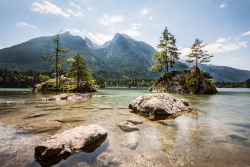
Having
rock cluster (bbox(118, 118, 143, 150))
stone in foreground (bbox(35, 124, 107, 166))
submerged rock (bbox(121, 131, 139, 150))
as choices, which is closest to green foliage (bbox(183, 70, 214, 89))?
rock cluster (bbox(118, 118, 143, 150))

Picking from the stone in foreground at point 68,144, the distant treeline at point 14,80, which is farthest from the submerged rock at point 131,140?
the distant treeline at point 14,80

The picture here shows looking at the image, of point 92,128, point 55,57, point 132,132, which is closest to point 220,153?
point 132,132

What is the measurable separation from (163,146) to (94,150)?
81.7 inches

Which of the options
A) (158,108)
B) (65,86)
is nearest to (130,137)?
(158,108)

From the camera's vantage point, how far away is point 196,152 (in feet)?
10.6

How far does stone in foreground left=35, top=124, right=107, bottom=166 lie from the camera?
9.42 ft

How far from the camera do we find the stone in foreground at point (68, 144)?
2871 millimetres

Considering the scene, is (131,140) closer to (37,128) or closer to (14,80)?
(37,128)

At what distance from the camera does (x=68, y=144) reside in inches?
130

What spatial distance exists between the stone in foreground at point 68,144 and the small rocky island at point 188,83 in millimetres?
31423

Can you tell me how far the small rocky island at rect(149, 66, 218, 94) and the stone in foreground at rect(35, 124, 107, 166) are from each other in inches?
1237

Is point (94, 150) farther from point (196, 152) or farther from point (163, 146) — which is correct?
point (196, 152)

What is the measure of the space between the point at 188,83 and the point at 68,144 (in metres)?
33.8

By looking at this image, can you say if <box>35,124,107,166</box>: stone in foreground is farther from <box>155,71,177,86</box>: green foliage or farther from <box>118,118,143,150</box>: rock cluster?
<box>155,71,177,86</box>: green foliage
